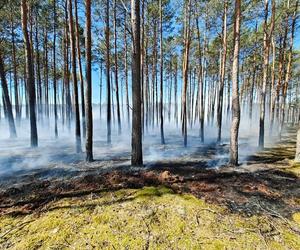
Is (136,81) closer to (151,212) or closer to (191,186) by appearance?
(191,186)

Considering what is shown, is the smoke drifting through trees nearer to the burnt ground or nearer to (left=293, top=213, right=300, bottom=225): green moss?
the burnt ground

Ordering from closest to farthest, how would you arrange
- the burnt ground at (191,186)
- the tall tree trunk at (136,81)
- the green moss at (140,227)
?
the green moss at (140,227) → the burnt ground at (191,186) → the tall tree trunk at (136,81)

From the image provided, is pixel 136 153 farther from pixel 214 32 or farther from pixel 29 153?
pixel 214 32

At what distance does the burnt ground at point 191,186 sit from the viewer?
12.7 ft

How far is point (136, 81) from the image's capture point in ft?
21.7

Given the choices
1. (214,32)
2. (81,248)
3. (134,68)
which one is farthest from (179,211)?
(214,32)

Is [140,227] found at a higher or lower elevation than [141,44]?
lower

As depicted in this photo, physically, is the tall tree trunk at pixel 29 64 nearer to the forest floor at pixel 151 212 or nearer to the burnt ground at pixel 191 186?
the burnt ground at pixel 191 186

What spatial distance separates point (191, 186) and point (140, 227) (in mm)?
2119

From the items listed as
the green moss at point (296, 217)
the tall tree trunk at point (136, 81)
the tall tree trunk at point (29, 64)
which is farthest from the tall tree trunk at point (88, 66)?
the green moss at point (296, 217)

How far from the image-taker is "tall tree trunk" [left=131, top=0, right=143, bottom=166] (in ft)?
20.8

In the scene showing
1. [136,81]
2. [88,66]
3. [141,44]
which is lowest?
[136,81]

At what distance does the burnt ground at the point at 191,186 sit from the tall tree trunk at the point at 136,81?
2.54ft

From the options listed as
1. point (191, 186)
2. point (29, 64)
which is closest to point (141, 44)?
point (29, 64)
